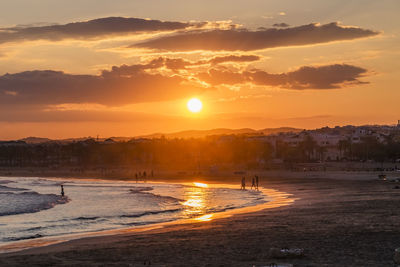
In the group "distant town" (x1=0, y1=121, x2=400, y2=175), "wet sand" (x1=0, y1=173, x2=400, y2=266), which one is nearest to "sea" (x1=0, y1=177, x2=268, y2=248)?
"wet sand" (x1=0, y1=173, x2=400, y2=266)

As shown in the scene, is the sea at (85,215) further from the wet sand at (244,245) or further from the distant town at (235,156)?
the distant town at (235,156)

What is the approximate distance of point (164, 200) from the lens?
1996 inches

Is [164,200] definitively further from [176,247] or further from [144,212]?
[176,247]

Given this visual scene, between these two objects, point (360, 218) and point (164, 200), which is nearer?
point (360, 218)

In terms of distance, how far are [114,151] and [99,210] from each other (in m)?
146

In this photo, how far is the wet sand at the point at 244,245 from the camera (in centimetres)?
1723

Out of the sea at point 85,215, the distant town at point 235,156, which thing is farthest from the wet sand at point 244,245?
the distant town at point 235,156

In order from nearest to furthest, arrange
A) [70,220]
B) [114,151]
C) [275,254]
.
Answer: [275,254]
[70,220]
[114,151]

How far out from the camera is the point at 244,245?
66.1 feet

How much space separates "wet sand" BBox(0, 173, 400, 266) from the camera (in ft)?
56.5

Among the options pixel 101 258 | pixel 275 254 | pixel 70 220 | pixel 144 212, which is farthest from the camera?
pixel 144 212

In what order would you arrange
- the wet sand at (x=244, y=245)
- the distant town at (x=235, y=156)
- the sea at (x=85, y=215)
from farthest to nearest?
the distant town at (x=235, y=156) < the sea at (x=85, y=215) < the wet sand at (x=244, y=245)

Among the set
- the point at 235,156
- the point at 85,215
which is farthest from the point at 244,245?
the point at 235,156

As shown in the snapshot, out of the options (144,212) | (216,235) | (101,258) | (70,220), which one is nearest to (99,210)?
(144,212)
